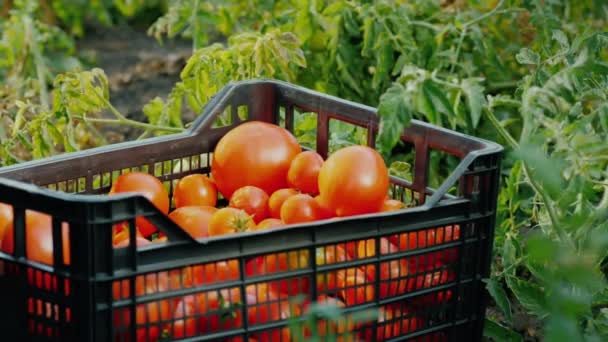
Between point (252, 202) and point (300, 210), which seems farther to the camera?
point (252, 202)

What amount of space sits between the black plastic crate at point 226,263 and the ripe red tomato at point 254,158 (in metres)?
0.15

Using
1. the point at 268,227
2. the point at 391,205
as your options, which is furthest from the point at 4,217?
the point at 391,205

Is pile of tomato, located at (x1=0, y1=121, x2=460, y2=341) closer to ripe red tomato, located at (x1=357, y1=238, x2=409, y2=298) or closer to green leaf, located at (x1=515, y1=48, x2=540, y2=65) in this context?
ripe red tomato, located at (x1=357, y1=238, x2=409, y2=298)

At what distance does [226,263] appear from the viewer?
156cm

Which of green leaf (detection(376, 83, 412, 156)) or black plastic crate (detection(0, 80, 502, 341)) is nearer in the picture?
black plastic crate (detection(0, 80, 502, 341))

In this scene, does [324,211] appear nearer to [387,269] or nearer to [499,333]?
[387,269]

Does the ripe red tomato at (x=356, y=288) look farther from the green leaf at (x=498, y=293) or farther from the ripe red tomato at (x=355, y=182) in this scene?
the green leaf at (x=498, y=293)

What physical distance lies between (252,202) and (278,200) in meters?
0.05

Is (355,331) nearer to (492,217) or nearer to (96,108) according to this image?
(492,217)

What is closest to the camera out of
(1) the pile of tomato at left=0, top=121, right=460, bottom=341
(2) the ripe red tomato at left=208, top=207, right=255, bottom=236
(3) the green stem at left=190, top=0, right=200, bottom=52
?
(1) the pile of tomato at left=0, top=121, right=460, bottom=341

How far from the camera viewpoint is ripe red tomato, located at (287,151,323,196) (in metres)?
1.92

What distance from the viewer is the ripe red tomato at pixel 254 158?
1.96 m

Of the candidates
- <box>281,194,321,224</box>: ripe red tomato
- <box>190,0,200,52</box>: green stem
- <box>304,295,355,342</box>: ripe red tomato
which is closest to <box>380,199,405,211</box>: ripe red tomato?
Answer: <box>281,194,321,224</box>: ripe red tomato

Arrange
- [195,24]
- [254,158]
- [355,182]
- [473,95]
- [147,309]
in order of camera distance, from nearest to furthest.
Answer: [147,309]
[473,95]
[355,182]
[254,158]
[195,24]
